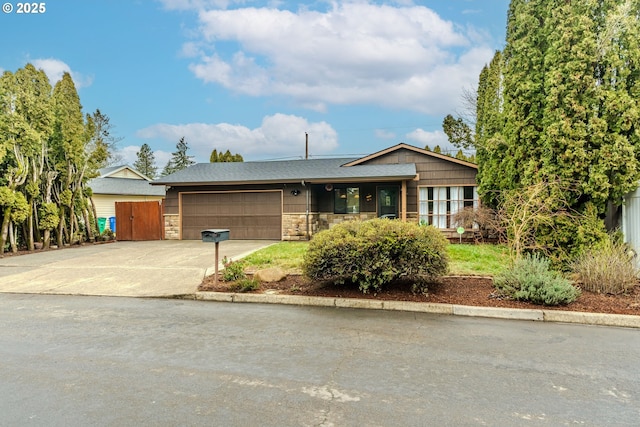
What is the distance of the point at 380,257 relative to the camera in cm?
681

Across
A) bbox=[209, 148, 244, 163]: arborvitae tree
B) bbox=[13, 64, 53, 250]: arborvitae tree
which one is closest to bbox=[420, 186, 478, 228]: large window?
bbox=[13, 64, 53, 250]: arborvitae tree

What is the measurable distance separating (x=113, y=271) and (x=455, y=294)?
26.8ft

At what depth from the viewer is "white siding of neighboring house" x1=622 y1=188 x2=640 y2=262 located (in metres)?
7.79

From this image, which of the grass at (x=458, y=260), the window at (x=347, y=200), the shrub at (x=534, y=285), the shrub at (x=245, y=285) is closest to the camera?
the shrub at (x=534, y=285)

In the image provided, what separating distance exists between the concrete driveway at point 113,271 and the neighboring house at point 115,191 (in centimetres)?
984

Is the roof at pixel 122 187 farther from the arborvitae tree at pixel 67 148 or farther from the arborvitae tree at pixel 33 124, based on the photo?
the arborvitae tree at pixel 33 124

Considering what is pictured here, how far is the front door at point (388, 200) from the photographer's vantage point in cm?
1641

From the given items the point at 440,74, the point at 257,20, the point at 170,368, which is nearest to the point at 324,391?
the point at 170,368

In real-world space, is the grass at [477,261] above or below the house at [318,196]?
below

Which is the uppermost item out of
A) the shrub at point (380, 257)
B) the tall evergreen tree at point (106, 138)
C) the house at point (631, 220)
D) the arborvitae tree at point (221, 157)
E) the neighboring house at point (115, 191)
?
the tall evergreen tree at point (106, 138)

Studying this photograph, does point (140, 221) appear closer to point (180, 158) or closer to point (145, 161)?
point (180, 158)

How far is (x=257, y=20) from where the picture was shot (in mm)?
12211

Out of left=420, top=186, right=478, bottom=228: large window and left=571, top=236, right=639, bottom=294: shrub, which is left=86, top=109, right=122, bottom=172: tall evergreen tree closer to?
left=420, top=186, right=478, bottom=228: large window

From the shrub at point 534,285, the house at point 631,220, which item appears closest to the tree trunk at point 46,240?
the shrub at point 534,285
